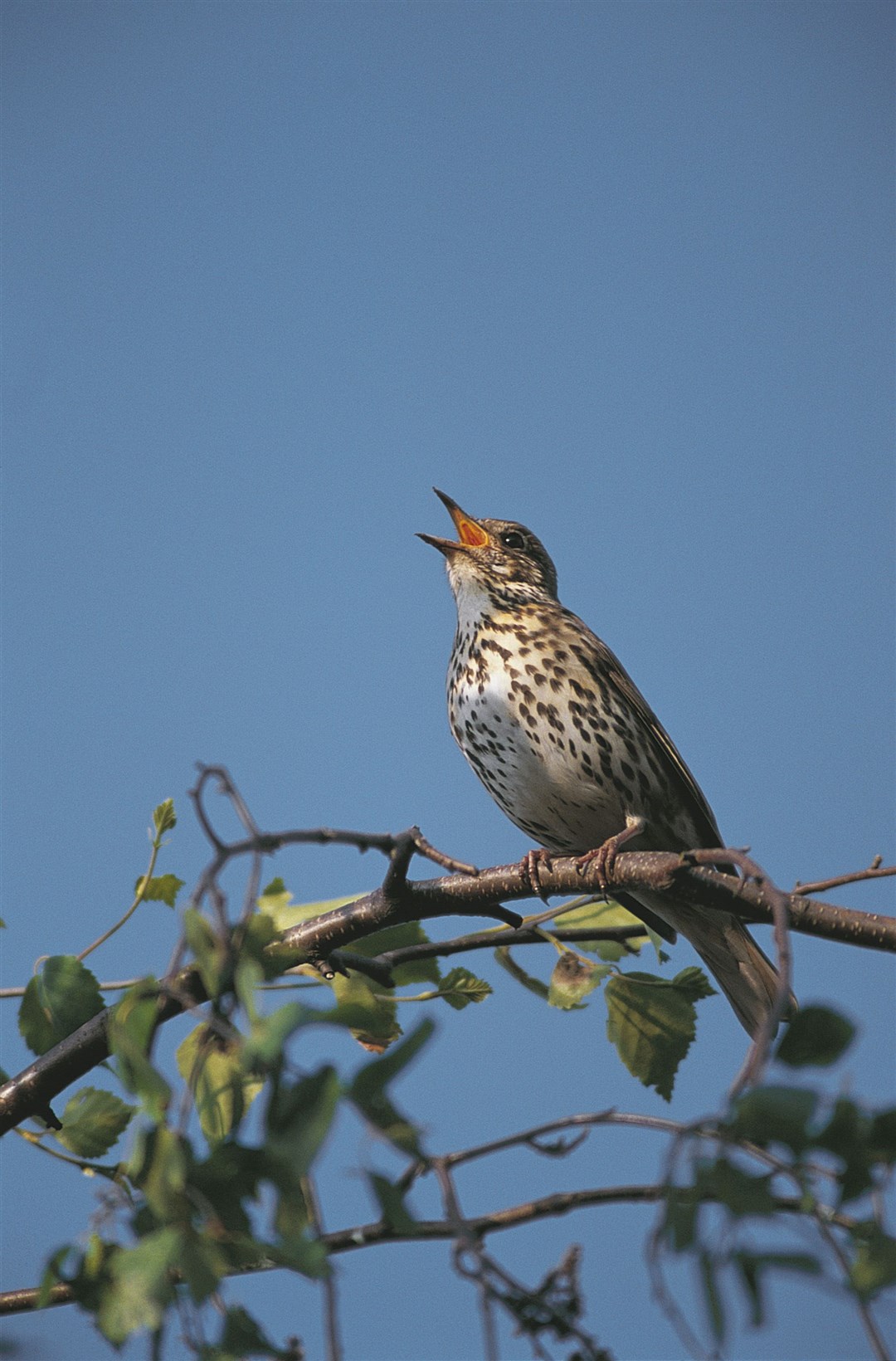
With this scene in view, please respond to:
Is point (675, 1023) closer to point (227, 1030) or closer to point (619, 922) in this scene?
point (619, 922)

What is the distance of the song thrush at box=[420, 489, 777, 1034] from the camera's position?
18.7ft

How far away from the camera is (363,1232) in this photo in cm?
254

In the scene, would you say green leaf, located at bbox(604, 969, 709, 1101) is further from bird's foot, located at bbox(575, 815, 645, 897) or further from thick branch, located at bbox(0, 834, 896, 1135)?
bird's foot, located at bbox(575, 815, 645, 897)

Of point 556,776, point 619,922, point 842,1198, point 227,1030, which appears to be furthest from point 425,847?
point 556,776

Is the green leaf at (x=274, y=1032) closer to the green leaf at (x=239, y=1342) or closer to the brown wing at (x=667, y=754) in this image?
the green leaf at (x=239, y=1342)

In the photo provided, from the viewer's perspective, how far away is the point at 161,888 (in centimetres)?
346

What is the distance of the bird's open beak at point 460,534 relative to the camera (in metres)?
6.94

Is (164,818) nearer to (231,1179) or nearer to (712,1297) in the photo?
(231,1179)

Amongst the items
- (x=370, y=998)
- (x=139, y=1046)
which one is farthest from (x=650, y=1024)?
(x=139, y=1046)

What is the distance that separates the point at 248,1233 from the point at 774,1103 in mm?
734

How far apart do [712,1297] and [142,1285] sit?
70 centimetres

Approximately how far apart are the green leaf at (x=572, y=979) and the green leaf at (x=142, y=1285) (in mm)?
2009

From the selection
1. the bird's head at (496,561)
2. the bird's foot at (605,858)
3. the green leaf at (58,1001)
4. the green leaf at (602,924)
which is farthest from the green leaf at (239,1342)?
the bird's head at (496,561)

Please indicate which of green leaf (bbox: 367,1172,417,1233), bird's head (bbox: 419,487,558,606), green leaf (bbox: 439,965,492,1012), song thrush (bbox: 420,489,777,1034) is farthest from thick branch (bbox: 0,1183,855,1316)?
bird's head (bbox: 419,487,558,606)
